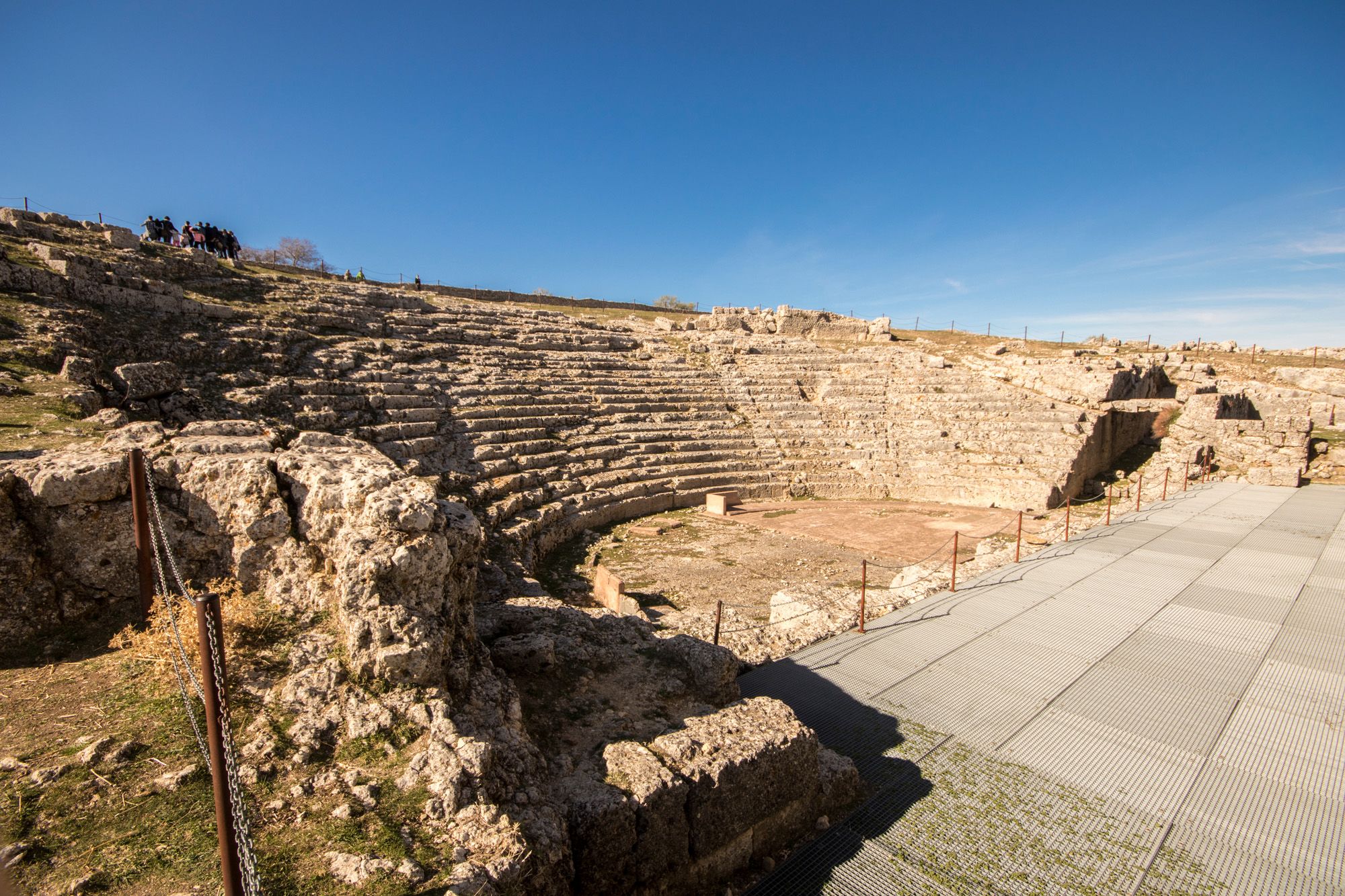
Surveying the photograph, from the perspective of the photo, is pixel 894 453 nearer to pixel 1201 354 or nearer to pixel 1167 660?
pixel 1167 660

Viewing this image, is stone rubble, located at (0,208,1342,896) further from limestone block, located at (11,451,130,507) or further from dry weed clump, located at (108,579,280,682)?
dry weed clump, located at (108,579,280,682)

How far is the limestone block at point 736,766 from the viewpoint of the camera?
3.58 m

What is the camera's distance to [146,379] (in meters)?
8.62

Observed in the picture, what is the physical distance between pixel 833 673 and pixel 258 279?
53.2 ft

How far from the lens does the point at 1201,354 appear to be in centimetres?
2741

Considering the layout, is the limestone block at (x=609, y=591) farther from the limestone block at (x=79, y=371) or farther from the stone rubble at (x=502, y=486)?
the limestone block at (x=79, y=371)

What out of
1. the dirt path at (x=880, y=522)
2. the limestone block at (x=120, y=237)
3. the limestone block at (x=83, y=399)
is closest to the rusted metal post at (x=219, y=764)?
the limestone block at (x=83, y=399)

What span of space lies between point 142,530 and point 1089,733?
6898 mm

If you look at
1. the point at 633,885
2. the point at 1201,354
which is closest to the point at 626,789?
the point at 633,885

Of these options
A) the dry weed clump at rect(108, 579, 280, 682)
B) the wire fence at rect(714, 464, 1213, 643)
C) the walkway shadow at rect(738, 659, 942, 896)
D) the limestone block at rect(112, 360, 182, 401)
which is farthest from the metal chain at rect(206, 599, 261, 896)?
the limestone block at rect(112, 360, 182, 401)

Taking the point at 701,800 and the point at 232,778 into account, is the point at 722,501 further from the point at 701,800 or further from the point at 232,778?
the point at 232,778

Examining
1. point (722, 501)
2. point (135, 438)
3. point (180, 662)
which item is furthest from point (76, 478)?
point (722, 501)

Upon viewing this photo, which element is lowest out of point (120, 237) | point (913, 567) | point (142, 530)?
point (913, 567)

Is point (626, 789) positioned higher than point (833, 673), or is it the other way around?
point (626, 789)
